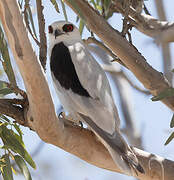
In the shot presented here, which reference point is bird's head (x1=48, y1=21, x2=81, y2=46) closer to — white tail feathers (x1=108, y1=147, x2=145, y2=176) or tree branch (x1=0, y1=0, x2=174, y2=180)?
tree branch (x1=0, y1=0, x2=174, y2=180)

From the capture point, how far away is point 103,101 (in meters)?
2.40

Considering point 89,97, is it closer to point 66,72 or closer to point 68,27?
point 66,72

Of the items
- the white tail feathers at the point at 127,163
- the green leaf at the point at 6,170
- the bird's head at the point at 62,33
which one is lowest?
the white tail feathers at the point at 127,163

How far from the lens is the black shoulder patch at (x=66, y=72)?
2490 millimetres

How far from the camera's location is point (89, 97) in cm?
244

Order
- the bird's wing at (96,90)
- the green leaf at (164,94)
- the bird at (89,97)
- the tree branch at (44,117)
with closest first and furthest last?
the tree branch at (44,117) < the green leaf at (164,94) < the bird at (89,97) < the bird's wing at (96,90)

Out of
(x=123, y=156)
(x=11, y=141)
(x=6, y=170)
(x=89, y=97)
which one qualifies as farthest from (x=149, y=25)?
(x=6, y=170)

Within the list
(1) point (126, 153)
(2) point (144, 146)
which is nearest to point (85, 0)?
(1) point (126, 153)

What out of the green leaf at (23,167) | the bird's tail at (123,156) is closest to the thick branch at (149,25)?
the bird's tail at (123,156)

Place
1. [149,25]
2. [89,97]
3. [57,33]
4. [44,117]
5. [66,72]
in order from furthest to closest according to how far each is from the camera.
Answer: [57,33] < [149,25] < [66,72] < [89,97] < [44,117]

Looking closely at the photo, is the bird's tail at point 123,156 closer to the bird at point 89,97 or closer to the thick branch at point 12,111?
the bird at point 89,97

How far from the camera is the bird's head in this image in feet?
10.3

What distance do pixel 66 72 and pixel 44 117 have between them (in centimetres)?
56

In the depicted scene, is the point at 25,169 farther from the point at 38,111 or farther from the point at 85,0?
the point at 85,0
